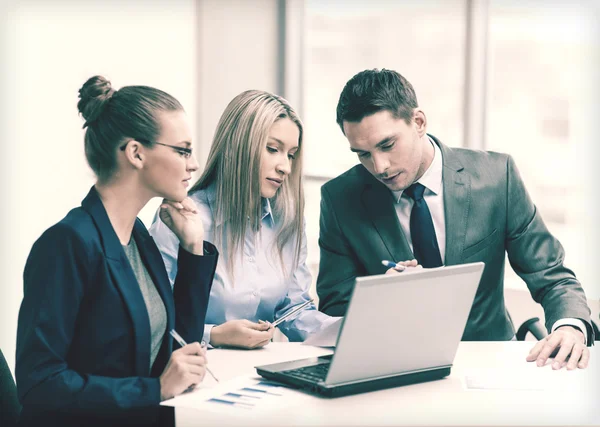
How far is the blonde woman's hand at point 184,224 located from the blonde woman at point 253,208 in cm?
45

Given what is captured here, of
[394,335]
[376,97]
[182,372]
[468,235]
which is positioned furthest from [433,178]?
[182,372]

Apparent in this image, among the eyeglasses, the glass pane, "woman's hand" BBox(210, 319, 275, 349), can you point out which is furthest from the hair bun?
the glass pane

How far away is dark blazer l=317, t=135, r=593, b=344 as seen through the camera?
8.17ft

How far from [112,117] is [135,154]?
4.1 inches

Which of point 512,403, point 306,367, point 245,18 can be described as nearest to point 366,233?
point 306,367

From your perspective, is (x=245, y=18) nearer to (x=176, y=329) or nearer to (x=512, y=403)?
(x=176, y=329)

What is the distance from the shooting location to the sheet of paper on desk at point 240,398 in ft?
5.02

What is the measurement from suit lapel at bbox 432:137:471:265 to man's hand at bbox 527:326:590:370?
53cm

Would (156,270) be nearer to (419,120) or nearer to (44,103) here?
(419,120)

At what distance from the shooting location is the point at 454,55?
4387mm

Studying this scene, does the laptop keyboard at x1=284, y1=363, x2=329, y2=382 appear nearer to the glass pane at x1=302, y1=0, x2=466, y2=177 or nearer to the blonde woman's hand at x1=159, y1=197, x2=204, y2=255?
the blonde woman's hand at x1=159, y1=197, x2=204, y2=255

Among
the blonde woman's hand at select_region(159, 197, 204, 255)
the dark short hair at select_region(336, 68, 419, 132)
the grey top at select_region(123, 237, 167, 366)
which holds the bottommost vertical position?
the grey top at select_region(123, 237, 167, 366)

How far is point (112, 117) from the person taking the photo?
5.73 feet

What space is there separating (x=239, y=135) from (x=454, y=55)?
2.36 m
